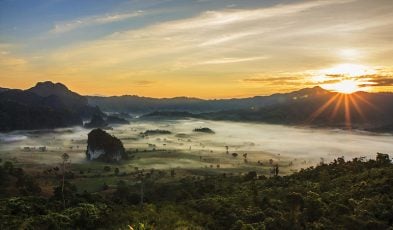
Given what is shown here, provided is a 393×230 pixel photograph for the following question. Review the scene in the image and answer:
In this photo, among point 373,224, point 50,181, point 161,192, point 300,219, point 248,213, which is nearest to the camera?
point 373,224

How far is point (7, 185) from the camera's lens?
13350 centimetres

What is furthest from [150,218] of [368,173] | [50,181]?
[50,181]

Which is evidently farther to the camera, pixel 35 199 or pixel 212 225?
pixel 35 199

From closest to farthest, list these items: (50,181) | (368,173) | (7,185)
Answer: (368,173) < (7,185) < (50,181)

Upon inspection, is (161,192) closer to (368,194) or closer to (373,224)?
(368,194)

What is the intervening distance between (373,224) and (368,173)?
156 ft

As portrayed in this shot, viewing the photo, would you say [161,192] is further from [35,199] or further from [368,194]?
[368,194]

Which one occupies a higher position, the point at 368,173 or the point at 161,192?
the point at 368,173

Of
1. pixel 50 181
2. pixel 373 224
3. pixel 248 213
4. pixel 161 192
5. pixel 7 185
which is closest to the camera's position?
pixel 373 224

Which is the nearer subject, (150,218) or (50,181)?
(150,218)

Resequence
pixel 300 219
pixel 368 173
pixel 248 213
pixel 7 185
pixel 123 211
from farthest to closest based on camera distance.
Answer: pixel 7 185
pixel 368 173
pixel 123 211
pixel 248 213
pixel 300 219

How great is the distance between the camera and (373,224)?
64.3 meters

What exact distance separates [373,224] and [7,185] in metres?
110

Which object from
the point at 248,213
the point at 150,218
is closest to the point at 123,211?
the point at 150,218
